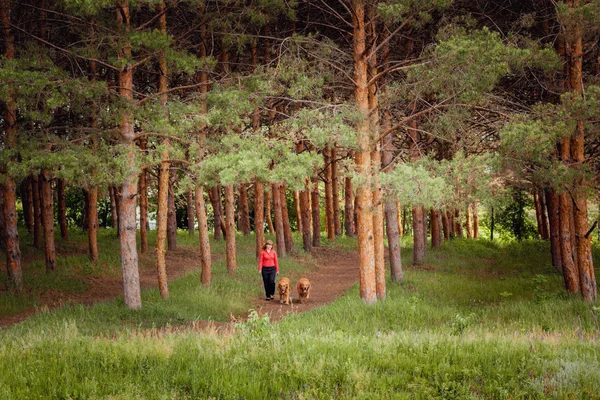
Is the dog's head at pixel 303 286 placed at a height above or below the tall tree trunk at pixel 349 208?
below

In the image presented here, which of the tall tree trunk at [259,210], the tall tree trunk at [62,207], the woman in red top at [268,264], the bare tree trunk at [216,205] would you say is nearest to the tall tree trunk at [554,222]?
the woman in red top at [268,264]

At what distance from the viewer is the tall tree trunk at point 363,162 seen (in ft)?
43.9

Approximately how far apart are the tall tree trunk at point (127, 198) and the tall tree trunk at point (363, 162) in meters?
5.34

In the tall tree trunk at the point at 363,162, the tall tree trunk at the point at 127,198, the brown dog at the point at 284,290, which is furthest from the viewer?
the brown dog at the point at 284,290

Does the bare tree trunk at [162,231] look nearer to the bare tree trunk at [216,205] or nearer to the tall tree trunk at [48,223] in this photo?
the tall tree trunk at [48,223]

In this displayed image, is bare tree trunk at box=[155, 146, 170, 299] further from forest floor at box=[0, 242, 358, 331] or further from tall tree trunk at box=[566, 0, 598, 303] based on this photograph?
tall tree trunk at box=[566, 0, 598, 303]

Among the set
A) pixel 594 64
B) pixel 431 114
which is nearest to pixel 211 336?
pixel 431 114

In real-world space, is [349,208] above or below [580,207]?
above

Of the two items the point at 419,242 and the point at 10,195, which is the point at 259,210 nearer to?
the point at 419,242

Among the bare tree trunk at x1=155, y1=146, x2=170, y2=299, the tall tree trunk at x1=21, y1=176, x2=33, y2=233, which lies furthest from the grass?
the tall tree trunk at x1=21, y1=176, x2=33, y2=233

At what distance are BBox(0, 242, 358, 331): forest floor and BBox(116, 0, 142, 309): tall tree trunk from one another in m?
1.61

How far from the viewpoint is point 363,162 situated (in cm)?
1357

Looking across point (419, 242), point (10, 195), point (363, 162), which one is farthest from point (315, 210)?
point (10, 195)

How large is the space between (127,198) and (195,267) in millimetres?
10276
